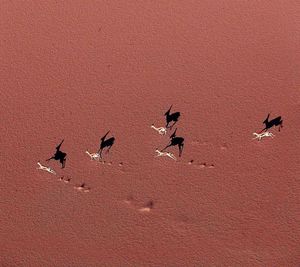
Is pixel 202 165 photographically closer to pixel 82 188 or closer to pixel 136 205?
pixel 136 205

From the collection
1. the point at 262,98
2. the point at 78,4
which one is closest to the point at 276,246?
the point at 262,98

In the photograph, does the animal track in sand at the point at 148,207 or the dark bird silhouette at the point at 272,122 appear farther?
the dark bird silhouette at the point at 272,122

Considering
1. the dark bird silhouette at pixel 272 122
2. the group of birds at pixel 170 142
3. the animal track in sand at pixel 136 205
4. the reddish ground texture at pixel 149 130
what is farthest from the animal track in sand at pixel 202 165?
the dark bird silhouette at pixel 272 122

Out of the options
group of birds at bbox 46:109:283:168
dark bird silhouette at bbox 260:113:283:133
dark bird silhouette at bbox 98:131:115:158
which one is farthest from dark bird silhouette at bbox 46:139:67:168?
dark bird silhouette at bbox 260:113:283:133

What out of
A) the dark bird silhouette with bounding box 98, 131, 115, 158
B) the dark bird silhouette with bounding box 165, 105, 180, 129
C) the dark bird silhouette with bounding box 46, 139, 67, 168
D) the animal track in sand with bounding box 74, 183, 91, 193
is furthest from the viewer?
the dark bird silhouette with bounding box 165, 105, 180, 129

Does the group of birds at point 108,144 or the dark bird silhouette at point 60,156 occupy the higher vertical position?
the group of birds at point 108,144

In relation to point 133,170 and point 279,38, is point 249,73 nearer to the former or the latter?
point 279,38

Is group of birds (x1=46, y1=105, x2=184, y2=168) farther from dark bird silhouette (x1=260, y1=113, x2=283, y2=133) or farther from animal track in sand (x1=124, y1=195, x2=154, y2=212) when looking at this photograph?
dark bird silhouette (x1=260, y1=113, x2=283, y2=133)

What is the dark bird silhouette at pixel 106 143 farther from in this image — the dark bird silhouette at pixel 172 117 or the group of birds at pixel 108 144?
the dark bird silhouette at pixel 172 117
